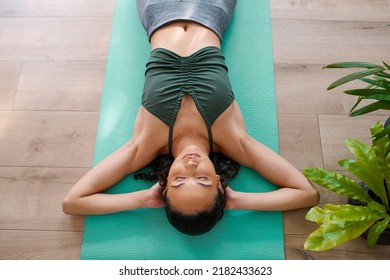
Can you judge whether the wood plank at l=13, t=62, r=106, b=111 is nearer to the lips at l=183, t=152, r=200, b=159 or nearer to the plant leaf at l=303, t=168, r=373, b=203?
the lips at l=183, t=152, r=200, b=159

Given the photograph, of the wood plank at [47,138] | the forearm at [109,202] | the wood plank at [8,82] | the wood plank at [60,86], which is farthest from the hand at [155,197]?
the wood plank at [8,82]

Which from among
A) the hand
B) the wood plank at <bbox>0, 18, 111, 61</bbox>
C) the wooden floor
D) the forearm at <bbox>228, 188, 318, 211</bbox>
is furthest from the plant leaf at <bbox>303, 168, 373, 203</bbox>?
the wood plank at <bbox>0, 18, 111, 61</bbox>

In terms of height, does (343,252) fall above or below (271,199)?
below

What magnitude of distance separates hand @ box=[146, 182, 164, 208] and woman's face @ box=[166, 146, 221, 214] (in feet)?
0.81

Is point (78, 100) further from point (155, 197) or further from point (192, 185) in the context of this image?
point (192, 185)

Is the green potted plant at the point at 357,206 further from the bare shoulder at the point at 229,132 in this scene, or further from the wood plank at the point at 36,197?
the wood plank at the point at 36,197

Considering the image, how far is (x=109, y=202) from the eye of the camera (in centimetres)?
195

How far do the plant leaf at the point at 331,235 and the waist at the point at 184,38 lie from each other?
1.09 m

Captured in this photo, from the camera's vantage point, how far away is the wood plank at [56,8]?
258 cm

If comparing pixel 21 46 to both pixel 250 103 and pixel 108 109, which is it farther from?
pixel 250 103

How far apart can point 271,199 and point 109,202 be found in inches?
32.4

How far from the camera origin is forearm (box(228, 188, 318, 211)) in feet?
6.34

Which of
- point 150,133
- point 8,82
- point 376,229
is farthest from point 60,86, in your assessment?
point 376,229

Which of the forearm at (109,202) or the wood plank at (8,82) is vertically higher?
the wood plank at (8,82)
